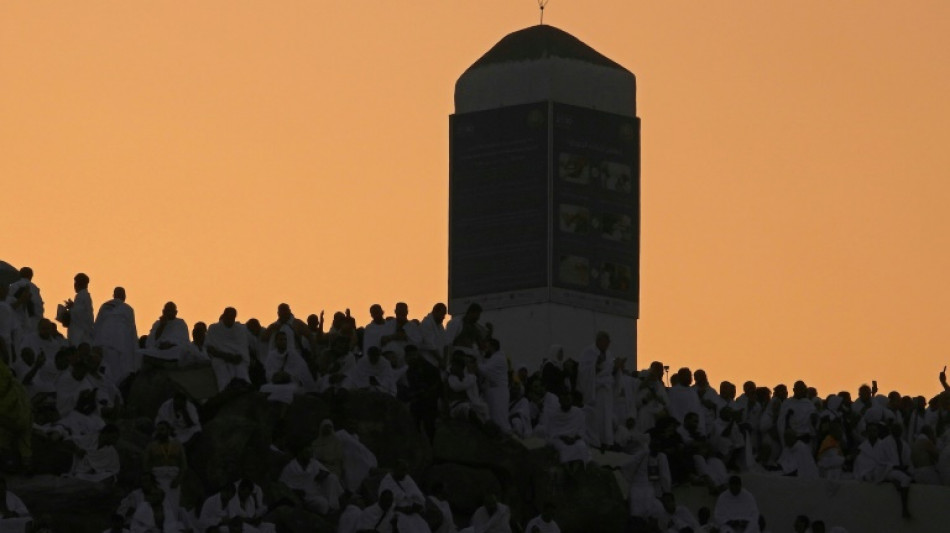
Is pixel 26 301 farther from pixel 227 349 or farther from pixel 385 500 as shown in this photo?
pixel 385 500

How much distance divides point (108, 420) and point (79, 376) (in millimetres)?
754

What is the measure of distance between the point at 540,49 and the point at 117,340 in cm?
1672

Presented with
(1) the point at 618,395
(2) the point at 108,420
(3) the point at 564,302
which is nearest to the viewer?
(2) the point at 108,420

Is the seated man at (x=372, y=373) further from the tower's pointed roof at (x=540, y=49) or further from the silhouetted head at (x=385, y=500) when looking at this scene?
the tower's pointed roof at (x=540, y=49)

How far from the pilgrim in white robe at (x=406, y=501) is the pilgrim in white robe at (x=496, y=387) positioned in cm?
303

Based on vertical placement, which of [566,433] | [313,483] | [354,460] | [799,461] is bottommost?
[313,483]

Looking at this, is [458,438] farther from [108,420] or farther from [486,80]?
[486,80]

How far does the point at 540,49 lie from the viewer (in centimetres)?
7000

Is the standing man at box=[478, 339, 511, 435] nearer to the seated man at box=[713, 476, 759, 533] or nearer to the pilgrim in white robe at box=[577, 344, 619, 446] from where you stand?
the pilgrim in white robe at box=[577, 344, 619, 446]

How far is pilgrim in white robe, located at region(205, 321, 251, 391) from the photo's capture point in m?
55.2

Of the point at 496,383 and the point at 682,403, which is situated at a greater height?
the point at 682,403

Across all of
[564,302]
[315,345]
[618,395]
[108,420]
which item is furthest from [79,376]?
[564,302]

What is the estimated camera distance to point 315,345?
56281 mm

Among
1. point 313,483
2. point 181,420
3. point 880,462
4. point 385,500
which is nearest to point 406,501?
point 385,500
